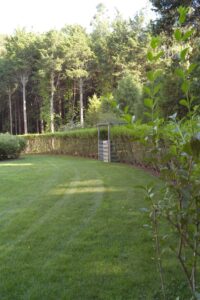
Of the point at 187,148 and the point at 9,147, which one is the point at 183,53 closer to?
the point at 187,148

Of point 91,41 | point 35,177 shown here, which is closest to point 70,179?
point 35,177

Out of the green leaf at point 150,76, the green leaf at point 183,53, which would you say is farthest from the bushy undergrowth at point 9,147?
the green leaf at point 183,53

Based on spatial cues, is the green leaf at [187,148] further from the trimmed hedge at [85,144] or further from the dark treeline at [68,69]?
the dark treeline at [68,69]

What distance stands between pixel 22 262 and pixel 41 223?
141 centimetres

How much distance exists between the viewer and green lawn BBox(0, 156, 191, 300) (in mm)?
2787

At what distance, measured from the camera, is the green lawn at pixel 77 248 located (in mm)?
2787

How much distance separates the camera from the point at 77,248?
372 cm

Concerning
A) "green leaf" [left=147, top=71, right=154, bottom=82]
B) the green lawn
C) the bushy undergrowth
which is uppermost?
"green leaf" [left=147, top=71, right=154, bottom=82]

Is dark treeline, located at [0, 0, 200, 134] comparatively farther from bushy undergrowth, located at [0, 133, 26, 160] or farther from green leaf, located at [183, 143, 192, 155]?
green leaf, located at [183, 143, 192, 155]

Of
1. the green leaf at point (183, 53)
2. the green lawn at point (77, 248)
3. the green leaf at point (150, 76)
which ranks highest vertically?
the green leaf at point (183, 53)

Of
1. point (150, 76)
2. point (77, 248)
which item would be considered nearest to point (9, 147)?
point (77, 248)

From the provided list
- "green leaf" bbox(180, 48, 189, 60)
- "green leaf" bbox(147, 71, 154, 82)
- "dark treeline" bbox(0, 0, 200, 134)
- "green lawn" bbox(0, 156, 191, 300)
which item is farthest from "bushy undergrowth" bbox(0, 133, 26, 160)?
"green leaf" bbox(180, 48, 189, 60)

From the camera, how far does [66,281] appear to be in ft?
9.63

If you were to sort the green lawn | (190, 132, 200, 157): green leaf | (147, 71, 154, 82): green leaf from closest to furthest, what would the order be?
(190, 132, 200, 157): green leaf
(147, 71, 154, 82): green leaf
the green lawn
